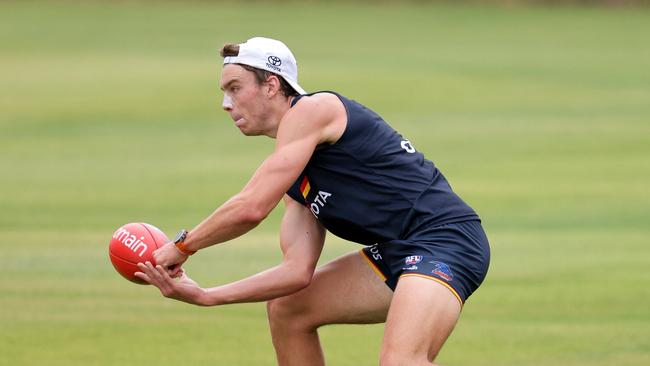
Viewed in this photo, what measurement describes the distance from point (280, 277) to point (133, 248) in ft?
2.72

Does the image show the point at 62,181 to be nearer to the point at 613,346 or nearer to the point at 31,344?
the point at 31,344

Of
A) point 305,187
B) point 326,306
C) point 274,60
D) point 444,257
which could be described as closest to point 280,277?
point 326,306

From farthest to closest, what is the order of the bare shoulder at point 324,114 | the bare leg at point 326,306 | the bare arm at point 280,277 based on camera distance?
the bare leg at point 326,306 < the bare arm at point 280,277 < the bare shoulder at point 324,114

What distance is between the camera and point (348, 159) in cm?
777

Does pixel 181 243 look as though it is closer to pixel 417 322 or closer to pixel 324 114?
pixel 324 114

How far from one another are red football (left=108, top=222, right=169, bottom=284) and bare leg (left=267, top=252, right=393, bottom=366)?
817mm

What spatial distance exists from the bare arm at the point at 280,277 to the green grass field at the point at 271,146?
7.93 feet

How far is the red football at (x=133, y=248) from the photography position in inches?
311

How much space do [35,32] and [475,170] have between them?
72.6 feet

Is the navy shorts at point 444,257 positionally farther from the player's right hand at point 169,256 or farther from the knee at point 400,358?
the player's right hand at point 169,256

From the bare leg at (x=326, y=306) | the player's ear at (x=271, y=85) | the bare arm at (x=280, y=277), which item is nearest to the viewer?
the bare arm at (x=280, y=277)

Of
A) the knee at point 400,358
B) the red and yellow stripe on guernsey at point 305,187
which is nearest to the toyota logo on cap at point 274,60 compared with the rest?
the red and yellow stripe on guernsey at point 305,187

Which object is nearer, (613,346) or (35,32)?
(613,346)

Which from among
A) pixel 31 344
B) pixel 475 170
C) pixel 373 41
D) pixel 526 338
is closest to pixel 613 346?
pixel 526 338
